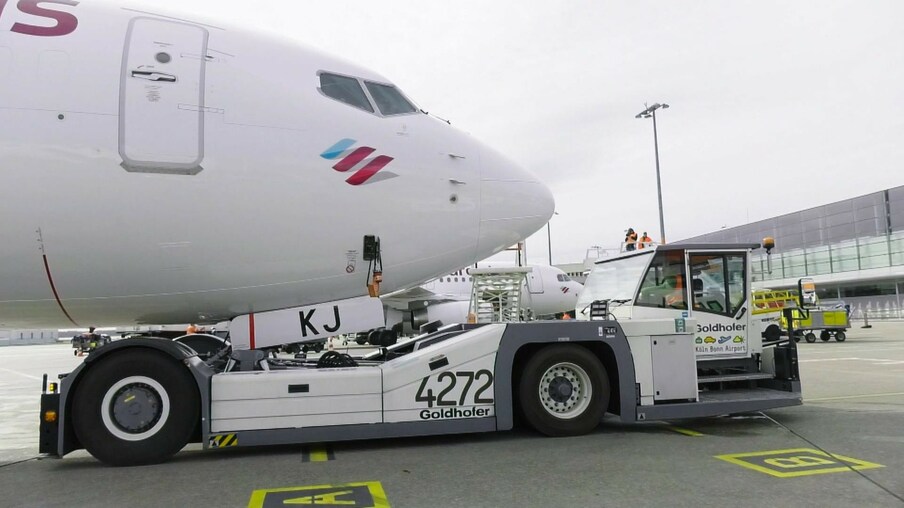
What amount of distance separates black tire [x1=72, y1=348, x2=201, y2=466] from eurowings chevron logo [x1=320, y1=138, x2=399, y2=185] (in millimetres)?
2612

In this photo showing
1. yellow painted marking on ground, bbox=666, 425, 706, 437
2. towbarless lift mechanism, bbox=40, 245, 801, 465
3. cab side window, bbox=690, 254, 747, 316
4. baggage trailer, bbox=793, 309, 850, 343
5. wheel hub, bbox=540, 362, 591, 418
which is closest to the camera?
towbarless lift mechanism, bbox=40, 245, 801, 465

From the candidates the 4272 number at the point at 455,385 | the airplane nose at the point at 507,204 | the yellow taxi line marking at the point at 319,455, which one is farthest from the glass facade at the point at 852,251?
the yellow taxi line marking at the point at 319,455

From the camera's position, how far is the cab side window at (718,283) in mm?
8094

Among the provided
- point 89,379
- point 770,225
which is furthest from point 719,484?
point 770,225

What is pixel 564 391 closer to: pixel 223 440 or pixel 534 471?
pixel 534 471

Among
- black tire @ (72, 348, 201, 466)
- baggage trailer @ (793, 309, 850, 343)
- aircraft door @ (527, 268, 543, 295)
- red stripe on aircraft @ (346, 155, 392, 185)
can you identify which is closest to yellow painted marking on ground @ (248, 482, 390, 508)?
black tire @ (72, 348, 201, 466)

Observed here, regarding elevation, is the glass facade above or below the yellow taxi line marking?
above

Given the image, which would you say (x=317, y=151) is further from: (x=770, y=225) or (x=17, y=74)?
(x=770, y=225)

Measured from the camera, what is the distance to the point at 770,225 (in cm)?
7094

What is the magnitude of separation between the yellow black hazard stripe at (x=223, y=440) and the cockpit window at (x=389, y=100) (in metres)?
3.80

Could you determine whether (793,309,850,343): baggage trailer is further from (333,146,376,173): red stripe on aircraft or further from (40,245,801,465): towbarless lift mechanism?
(333,146,376,173): red stripe on aircraft

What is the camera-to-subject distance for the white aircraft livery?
5.57m

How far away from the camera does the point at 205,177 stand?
5871 millimetres

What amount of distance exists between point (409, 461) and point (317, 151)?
328 cm
